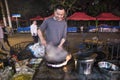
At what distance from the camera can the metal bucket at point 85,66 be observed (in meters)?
4.21

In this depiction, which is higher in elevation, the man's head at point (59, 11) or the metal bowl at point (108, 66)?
the man's head at point (59, 11)

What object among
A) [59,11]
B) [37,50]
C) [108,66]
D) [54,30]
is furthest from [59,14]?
[37,50]

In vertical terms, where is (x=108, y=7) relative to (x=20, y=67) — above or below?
above

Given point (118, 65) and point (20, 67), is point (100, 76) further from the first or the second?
point (20, 67)

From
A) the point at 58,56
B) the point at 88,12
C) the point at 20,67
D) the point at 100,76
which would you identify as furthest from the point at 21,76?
the point at 88,12

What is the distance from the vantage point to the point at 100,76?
418cm

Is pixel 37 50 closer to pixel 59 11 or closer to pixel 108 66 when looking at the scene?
Answer: pixel 59 11

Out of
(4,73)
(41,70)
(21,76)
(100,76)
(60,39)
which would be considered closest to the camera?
(100,76)

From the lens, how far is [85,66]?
14.0 ft

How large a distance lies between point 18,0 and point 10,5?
0.98 m

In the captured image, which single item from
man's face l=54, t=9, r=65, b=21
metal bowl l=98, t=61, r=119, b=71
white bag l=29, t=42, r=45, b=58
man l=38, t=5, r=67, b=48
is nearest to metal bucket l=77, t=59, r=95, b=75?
metal bowl l=98, t=61, r=119, b=71

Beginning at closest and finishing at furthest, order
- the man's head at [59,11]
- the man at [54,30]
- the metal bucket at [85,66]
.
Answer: the metal bucket at [85,66]
the man's head at [59,11]
the man at [54,30]

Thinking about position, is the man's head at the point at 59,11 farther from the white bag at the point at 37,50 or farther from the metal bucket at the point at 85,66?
the white bag at the point at 37,50

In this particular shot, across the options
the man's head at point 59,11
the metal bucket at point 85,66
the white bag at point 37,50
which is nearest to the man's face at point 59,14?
the man's head at point 59,11
